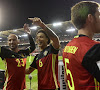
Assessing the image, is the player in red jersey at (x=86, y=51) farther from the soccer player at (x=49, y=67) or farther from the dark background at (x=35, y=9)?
the dark background at (x=35, y=9)

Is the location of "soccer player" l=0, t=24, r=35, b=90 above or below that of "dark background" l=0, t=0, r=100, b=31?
below

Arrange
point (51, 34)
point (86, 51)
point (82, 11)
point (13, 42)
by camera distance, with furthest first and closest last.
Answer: point (13, 42) → point (51, 34) → point (82, 11) → point (86, 51)

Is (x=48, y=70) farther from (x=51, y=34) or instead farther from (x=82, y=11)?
(x=82, y=11)

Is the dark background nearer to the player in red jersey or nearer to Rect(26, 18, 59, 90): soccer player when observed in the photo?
Rect(26, 18, 59, 90): soccer player

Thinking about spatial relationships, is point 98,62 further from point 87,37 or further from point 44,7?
point 44,7

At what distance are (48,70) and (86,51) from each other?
125 cm

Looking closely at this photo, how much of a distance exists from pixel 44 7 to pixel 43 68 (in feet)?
59.8

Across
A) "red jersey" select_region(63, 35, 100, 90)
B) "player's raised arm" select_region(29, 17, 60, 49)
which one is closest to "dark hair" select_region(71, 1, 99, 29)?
"red jersey" select_region(63, 35, 100, 90)

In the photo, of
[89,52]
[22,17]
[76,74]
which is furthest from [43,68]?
[22,17]

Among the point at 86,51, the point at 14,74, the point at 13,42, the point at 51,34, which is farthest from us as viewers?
the point at 13,42

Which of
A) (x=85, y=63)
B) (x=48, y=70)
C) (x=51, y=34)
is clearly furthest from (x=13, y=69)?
(x=85, y=63)

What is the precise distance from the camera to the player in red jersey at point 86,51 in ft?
3.22

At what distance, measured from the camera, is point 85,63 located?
3.32 feet

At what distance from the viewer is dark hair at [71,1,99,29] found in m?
1.14
